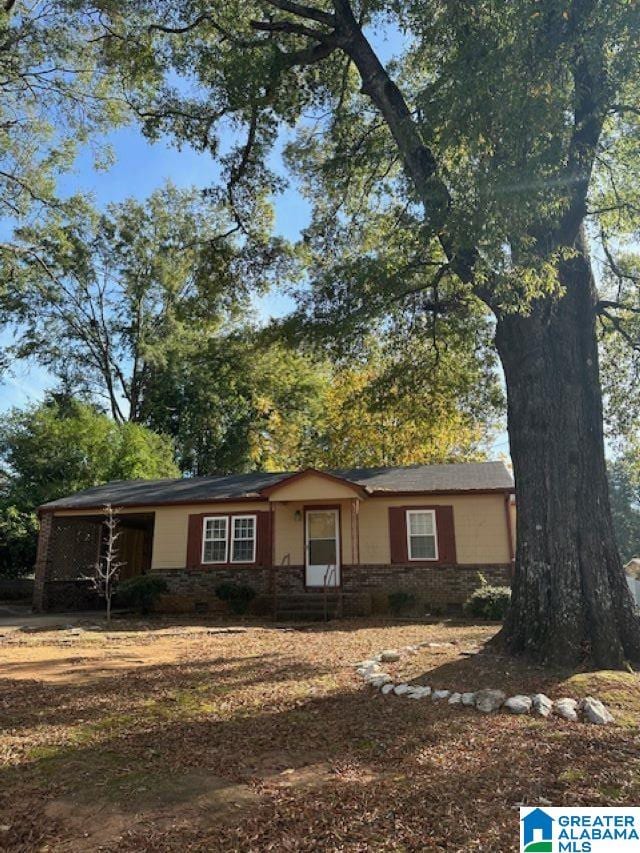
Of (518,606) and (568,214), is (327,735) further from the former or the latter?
(568,214)

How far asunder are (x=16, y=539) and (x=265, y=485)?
1050cm

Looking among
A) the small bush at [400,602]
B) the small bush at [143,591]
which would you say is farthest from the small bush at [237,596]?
the small bush at [400,602]

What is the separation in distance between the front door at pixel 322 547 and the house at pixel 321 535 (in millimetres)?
26

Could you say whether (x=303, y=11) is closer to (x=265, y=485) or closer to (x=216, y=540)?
(x=265, y=485)

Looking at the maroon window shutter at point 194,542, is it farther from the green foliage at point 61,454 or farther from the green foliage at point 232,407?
the green foliage at point 232,407

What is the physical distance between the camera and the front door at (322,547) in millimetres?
14820

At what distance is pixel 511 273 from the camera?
6336mm

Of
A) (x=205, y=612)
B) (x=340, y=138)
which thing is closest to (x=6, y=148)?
(x=340, y=138)

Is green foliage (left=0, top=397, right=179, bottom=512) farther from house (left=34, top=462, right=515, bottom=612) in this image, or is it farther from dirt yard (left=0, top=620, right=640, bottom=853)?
dirt yard (left=0, top=620, right=640, bottom=853)

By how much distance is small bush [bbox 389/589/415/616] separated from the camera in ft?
45.3

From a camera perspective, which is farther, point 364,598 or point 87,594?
point 87,594

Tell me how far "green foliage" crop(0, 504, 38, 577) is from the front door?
1150 cm

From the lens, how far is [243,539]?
1568cm

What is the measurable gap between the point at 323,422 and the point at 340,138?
58.9 ft
